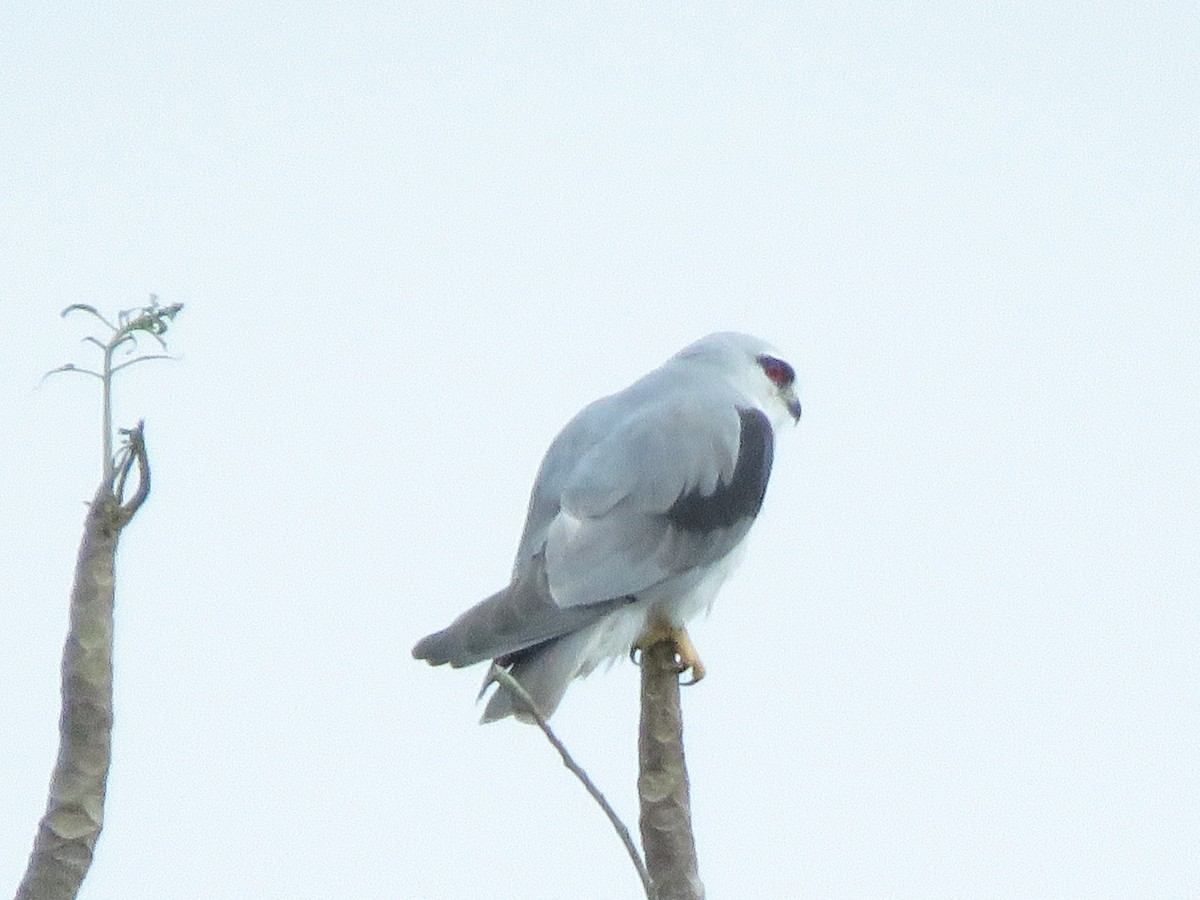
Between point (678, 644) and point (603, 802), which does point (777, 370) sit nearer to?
point (678, 644)

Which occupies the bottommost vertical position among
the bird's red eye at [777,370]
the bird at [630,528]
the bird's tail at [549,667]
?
the bird's tail at [549,667]

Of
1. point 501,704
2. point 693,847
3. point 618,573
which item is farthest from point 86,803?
point 618,573

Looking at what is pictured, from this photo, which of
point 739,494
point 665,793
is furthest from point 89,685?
point 739,494

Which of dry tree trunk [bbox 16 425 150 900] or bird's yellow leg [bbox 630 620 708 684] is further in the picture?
bird's yellow leg [bbox 630 620 708 684]

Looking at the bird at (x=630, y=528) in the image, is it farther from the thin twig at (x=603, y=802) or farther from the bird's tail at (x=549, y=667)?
the thin twig at (x=603, y=802)

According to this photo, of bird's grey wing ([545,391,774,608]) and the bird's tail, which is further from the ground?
bird's grey wing ([545,391,774,608])

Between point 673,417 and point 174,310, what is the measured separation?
3.36 meters

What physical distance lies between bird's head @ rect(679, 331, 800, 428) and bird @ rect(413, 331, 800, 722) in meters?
0.45

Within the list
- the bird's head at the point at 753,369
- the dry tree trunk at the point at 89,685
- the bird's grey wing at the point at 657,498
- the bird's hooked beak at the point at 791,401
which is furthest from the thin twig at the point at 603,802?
the bird's hooked beak at the point at 791,401

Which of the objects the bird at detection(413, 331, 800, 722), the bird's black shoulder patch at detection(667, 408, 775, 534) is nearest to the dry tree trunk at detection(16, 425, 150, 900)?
the bird at detection(413, 331, 800, 722)

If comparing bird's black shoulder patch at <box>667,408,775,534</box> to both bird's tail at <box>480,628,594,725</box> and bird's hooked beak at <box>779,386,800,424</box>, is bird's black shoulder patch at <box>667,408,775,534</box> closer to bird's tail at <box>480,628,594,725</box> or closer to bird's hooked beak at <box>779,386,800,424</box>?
bird's tail at <box>480,628,594,725</box>

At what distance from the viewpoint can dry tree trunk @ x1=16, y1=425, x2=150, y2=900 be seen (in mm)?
2143

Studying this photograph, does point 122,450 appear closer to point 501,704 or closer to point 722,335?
point 501,704

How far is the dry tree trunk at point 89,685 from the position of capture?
7.03 ft
